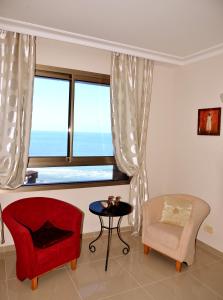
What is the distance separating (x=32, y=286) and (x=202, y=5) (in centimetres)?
315

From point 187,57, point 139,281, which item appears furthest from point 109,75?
point 139,281

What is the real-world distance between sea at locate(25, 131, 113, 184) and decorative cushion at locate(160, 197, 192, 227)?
3.24ft

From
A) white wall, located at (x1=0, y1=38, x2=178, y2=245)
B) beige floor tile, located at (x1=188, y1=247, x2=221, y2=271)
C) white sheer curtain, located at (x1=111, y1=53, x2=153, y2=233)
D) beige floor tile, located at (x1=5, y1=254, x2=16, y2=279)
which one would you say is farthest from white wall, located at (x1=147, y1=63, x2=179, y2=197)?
beige floor tile, located at (x1=5, y1=254, x2=16, y2=279)

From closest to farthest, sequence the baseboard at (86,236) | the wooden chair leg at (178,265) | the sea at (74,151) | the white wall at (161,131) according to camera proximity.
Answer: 1. the wooden chair leg at (178,265)
2. the baseboard at (86,236)
3. the sea at (74,151)
4. the white wall at (161,131)

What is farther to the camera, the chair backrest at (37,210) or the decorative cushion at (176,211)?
the decorative cushion at (176,211)

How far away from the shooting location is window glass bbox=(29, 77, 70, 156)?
129 inches

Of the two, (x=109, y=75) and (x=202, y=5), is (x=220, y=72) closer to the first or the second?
(x=202, y=5)

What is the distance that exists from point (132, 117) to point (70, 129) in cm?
92

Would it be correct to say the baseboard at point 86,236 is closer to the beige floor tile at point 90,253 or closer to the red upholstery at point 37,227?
the beige floor tile at point 90,253

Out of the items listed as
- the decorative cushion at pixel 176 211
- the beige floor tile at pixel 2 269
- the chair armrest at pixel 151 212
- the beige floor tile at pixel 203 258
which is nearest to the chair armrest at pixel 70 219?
the beige floor tile at pixel 2 269

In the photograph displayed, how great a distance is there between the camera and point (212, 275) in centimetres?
283

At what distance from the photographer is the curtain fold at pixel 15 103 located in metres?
2.87

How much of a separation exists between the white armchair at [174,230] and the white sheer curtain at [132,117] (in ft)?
1.74

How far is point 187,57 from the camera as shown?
145 inches
